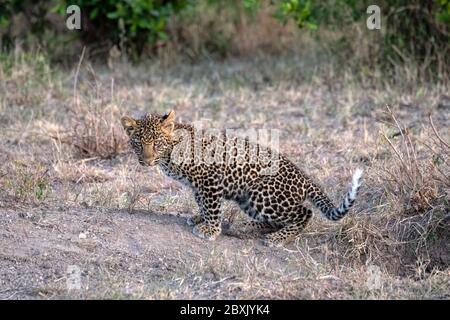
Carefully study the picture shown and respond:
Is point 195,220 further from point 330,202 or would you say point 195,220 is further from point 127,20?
point 127,20

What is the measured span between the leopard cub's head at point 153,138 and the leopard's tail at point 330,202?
117 cm

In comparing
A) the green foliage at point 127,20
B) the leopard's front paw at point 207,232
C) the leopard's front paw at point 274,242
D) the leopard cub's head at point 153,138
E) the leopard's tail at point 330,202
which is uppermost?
the green foliage at point 127,20

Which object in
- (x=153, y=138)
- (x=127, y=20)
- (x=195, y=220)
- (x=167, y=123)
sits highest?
(x=127, y=20)

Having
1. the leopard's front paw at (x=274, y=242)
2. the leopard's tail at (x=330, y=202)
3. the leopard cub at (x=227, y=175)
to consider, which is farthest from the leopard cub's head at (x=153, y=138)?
the leopard's tail at (x=330, y=202)

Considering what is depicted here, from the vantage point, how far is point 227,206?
8.44 metres

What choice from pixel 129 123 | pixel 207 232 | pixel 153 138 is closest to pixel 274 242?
pixel 207 232

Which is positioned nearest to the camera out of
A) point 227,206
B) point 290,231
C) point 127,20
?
point 290,231

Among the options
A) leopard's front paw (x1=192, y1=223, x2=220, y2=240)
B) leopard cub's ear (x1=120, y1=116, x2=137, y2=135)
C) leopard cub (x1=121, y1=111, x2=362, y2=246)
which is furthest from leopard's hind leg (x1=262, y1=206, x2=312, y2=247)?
leopard cub's ear (x1=120, y1=116, x2=137, y2=135)

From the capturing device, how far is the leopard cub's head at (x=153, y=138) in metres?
7.47

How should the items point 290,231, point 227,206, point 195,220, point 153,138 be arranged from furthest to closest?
point 227,206 < point 195,220 < point 290,231 < point 153,138

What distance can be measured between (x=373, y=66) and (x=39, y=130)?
4435 millimetres

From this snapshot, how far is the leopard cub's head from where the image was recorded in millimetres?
7469

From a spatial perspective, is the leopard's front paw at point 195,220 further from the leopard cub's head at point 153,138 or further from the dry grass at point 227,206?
the leopard cub's head at point 153,138

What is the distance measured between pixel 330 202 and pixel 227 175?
2.66 feet
